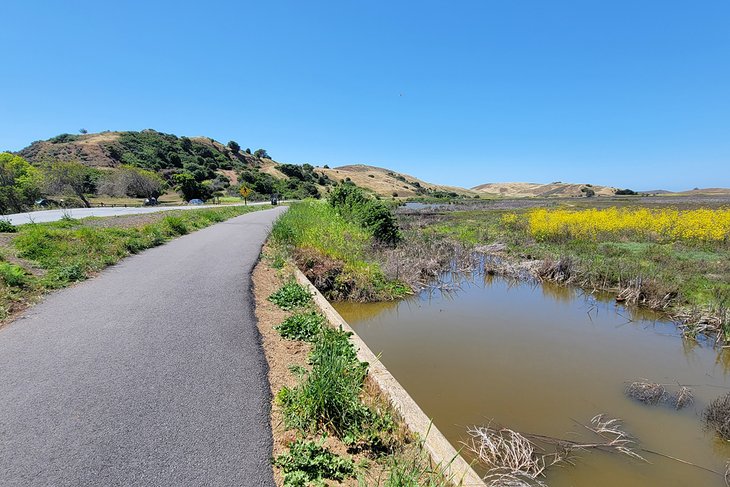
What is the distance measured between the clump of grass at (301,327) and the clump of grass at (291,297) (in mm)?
935

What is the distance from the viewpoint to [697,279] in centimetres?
1033

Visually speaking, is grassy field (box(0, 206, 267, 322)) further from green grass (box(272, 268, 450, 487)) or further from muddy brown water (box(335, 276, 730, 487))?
muddy brown water (box(335, 276, 730, 487))

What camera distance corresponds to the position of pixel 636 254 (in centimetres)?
1381

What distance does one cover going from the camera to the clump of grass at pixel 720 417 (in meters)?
4.58

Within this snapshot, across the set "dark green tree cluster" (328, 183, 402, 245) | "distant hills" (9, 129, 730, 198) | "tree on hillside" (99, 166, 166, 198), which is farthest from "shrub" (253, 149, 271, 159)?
"dark green tree cluster" (328, 183, 402, 245)

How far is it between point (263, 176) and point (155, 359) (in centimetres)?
8358

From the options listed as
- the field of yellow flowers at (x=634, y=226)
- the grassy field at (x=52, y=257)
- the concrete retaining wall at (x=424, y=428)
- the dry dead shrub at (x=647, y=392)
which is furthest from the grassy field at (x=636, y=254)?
the grassy field at (x=52, y=257)

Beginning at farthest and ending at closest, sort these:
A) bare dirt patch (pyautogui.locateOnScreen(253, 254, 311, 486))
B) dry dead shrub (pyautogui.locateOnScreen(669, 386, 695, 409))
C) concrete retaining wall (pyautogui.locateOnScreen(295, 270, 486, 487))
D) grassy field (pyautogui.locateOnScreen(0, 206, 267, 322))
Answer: grassy field (pyautogui.locateOnScreen(0, 206, 267, 322)) → dry dead shrub (pyautogui.locateOnScreen(669, 386, 695, 409)) → bare dirt patch (pyautogui.locateOnScreen(253, 254, 311, 486)) → concrete retaining wall (pyautogui.locateOnScreen(295, 270, 486, 487))

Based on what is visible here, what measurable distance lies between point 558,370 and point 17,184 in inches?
2083

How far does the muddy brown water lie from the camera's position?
14.0 feet

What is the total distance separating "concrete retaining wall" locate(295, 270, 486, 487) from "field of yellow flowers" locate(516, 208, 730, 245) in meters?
16.7

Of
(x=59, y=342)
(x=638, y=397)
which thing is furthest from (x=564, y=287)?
(x=59, y=342)

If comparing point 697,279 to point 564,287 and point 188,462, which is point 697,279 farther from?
point 188,462

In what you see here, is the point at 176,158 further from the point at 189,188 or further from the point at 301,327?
the point at 301,327
